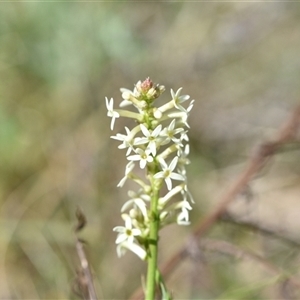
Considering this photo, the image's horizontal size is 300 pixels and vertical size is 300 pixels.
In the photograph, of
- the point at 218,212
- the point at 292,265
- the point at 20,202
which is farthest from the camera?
the point at 20,202

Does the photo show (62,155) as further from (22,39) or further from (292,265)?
(292,265)

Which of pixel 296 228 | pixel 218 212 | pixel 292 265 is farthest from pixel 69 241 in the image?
pixel 296 228

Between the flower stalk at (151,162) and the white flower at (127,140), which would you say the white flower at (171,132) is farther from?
the white flower at (127,140)

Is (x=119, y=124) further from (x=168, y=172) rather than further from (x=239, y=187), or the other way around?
(x=168, y=172)

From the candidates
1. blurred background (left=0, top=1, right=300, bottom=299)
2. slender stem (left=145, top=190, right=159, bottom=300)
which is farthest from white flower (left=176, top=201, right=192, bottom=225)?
blurred background (left=0, top=1, right=300, bottom=299)

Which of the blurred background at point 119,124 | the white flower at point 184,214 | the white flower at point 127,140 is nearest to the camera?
the white flower at point 127,140

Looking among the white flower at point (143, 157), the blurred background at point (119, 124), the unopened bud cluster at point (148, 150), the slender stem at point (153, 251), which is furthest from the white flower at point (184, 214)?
the blurred background at point (119, 124)

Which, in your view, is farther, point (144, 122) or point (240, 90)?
point (240, 90)
